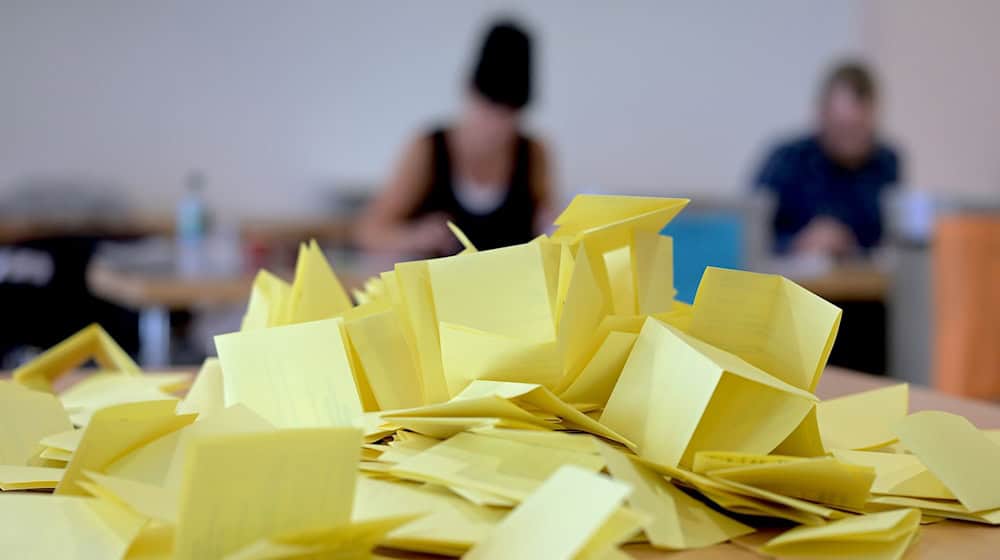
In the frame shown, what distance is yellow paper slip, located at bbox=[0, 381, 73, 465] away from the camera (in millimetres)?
385

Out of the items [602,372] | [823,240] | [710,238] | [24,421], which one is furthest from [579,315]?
[823,240]

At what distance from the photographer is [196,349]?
3037 millimetres

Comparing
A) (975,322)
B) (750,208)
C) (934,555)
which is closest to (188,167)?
(750,208)

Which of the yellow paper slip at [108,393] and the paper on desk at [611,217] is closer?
the paper on desk at [611,217]

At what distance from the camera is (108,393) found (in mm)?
533

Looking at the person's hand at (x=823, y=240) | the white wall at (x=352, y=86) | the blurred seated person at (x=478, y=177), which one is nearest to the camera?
the blurred seated person at (x=478, y=177)

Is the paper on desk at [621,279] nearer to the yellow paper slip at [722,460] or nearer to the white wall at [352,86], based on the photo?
the yellow paper slip at [722,460]

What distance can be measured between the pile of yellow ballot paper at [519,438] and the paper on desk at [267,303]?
0.04 m

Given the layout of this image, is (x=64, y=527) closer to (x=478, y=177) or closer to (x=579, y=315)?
(x=579, y=315)

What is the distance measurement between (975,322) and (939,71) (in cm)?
384

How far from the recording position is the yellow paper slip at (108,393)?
0.50 meters

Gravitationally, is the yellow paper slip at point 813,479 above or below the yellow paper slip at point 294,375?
below

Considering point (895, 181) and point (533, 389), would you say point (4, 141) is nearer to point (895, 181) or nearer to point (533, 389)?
point (895, 181)

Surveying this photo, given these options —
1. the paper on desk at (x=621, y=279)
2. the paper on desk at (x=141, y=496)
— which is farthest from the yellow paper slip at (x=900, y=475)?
the paper on desk at (x=141, y=496)
